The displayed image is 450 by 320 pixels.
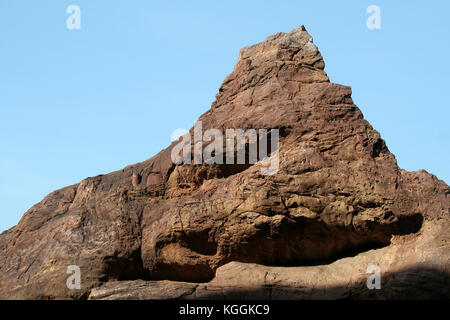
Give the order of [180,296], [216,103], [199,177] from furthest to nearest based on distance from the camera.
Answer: [216,103] → [199,177] → [180,296]

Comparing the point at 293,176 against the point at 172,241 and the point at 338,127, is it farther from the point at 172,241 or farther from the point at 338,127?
the point at 172,241

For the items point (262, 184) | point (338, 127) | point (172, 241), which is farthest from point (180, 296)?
point (338, 127)

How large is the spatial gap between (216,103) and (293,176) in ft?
12.5

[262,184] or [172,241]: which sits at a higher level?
[262,184]

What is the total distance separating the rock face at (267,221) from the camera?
13.5m

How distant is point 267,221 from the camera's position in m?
14.1

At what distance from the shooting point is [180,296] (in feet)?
44.8

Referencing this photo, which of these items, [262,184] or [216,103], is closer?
[262,184]

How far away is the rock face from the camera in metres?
13.5

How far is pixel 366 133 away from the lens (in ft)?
48.7

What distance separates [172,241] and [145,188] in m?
1.99
